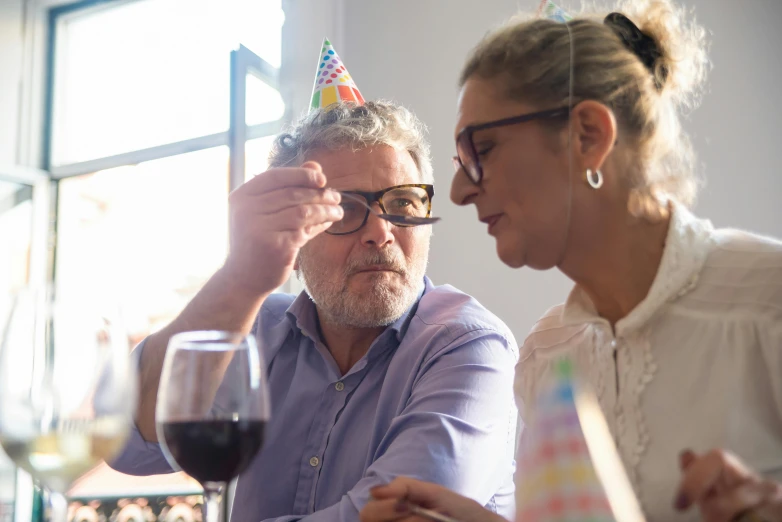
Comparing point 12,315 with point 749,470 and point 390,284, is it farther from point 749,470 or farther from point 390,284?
point 390,284

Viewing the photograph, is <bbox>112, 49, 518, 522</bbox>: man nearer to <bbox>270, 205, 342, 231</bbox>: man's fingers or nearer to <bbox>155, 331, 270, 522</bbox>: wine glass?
<bbox>270, 205, 342, 231</bbox>: man's fingers

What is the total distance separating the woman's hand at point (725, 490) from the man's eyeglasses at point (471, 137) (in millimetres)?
544

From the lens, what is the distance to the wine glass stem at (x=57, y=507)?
0.61m

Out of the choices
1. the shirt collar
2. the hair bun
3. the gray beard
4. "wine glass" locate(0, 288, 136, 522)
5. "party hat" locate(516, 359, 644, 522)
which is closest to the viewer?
"party hat" locate(516, 359, 644, 522)

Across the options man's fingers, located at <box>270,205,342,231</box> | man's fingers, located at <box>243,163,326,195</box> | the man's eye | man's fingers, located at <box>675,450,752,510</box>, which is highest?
man's fingers, located at <box>243,163,326,195</box>

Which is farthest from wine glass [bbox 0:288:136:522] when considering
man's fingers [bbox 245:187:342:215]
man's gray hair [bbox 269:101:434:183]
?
man's gray hair [bbox 269:101:434:183]

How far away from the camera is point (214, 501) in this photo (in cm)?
65

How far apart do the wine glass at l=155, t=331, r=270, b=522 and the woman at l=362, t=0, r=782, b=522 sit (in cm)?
27

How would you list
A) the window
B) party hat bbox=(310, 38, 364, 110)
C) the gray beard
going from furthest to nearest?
the window → party hat bbox=(310, 38, 364, 110) → the gray beard

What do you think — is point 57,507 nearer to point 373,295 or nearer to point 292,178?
point 292,178

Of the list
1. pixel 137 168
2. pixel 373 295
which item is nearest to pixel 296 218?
pixel 373 295

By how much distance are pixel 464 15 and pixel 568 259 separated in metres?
1.72

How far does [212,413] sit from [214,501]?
0.08 metres

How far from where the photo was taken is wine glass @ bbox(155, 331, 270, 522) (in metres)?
0.66
